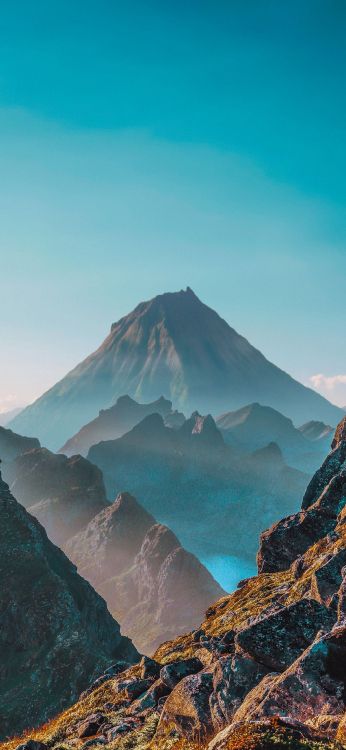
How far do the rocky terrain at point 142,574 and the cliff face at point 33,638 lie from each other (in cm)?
8816

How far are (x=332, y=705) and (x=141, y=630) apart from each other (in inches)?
6140

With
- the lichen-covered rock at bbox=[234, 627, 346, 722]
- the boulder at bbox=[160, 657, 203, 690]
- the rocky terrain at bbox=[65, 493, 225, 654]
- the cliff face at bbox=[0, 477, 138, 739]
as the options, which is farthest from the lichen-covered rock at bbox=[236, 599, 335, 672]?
the rocky terrain at bbox=[65, 493, 225, 654]

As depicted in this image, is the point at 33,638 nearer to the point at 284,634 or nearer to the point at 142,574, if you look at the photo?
the point at 284,634

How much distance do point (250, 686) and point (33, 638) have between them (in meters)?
52.2

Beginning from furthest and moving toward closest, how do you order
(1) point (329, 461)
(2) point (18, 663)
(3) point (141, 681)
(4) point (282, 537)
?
1. (2) point (18, 663)
2. (1) point (329, 461)
3. (4) point (282, 537)
4. (3) point (141, 681)

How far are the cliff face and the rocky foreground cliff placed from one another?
31119mm

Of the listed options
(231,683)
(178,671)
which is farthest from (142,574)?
(231,683)

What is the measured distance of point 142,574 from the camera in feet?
566

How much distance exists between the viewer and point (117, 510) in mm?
193375

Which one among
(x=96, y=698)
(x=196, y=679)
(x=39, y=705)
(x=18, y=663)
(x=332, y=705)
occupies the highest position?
(x=18, y=663)

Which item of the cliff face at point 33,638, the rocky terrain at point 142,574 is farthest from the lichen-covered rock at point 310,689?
the rocky terrain at point 142,574

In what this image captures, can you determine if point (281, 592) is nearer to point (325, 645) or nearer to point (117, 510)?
point (325, 645)

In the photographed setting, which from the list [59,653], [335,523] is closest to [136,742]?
[335,523]

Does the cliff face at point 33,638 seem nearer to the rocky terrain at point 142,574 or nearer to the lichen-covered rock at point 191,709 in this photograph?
the lichen-covered rock at point 191,709
